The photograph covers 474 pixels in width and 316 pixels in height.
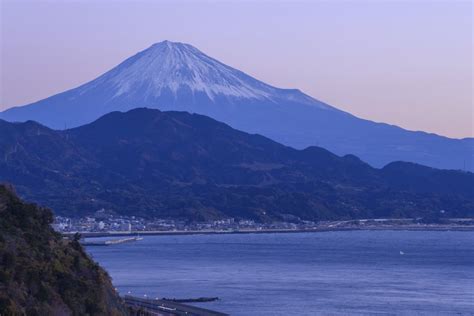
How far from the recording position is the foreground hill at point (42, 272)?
2452 centimetres

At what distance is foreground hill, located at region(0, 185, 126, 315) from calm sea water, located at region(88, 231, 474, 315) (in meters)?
14.7

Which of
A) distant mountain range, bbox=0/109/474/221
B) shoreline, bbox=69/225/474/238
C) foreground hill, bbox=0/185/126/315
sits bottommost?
foreground hill, bbox=0/185/126/315

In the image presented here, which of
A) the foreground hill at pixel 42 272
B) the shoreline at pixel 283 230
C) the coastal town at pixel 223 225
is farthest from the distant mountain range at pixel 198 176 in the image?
the foreground hill at pixel 42 272

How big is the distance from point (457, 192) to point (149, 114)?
123 feet

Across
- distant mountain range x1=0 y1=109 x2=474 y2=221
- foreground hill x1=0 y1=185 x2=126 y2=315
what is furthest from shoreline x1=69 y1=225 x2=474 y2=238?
foreground hill x1=0 y1=185 x2=126 y2=315

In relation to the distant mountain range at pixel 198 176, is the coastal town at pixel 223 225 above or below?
below

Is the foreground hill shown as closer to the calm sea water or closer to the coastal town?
the calm sea water

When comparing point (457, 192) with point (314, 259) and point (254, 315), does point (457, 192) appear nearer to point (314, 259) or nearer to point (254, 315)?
point (314, 259)

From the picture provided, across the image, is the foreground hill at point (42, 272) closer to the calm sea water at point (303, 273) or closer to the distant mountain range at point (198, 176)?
the calm sea water at point (303, 273)

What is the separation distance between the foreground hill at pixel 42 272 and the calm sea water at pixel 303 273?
14745 mm

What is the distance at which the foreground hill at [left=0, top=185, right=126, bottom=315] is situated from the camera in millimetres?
24516

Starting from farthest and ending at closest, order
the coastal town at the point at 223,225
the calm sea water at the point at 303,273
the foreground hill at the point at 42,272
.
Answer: the coastal town at the point at 223,225 → the calm sea water at the point at 303,273 → the foreground hill at the point at 42,272

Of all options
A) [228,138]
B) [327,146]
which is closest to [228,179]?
[228,138]

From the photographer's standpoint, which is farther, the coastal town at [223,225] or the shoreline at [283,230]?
the coastal town at [223,225]
